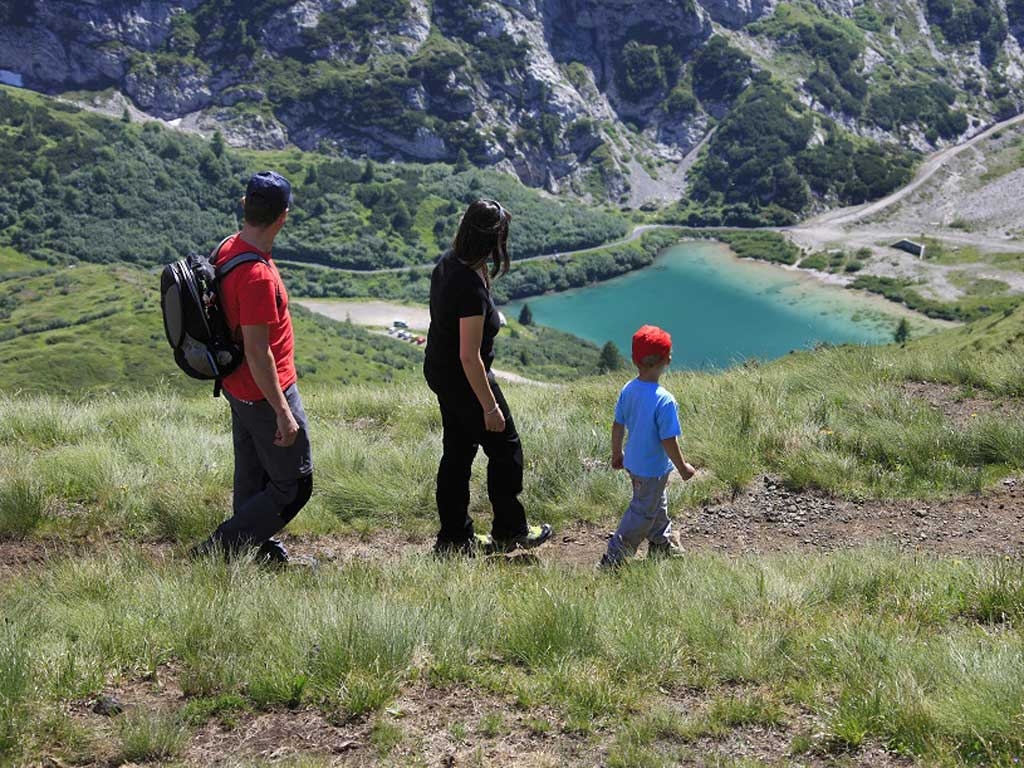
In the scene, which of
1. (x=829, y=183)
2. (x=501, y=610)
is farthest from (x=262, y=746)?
(x=829, y=183)

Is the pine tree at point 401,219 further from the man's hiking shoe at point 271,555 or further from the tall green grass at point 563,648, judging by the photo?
the tall green grass at point 563,648

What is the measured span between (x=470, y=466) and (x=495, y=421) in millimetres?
570

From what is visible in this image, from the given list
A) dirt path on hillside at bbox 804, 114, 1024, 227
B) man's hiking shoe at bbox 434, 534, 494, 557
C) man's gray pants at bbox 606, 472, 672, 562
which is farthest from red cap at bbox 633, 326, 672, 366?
dirt path on hillside at bbox 804, 114, 1024, 227

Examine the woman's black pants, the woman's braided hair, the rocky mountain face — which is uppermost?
the rocky mountain face

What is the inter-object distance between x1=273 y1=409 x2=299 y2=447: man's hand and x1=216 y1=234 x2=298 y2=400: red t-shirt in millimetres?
230

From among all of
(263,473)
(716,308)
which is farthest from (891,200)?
(263,473)

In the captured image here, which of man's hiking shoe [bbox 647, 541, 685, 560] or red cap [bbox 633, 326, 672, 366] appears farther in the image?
man's hiking shoe [bbox 647, 541, 685, 560]

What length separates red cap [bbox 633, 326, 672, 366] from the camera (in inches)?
185

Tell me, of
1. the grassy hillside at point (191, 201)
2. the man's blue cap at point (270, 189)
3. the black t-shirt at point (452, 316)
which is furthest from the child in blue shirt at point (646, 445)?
the grassy hillside at point (191, 201)

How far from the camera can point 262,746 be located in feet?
10.3

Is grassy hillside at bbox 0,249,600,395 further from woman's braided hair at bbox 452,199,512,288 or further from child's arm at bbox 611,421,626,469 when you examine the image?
woman's braided hair at bbox 452,199,512,288

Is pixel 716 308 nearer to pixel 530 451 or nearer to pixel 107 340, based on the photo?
pixel 107 340

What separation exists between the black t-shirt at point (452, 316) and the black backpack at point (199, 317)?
94 cm

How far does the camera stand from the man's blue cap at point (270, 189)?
418 centimetres
